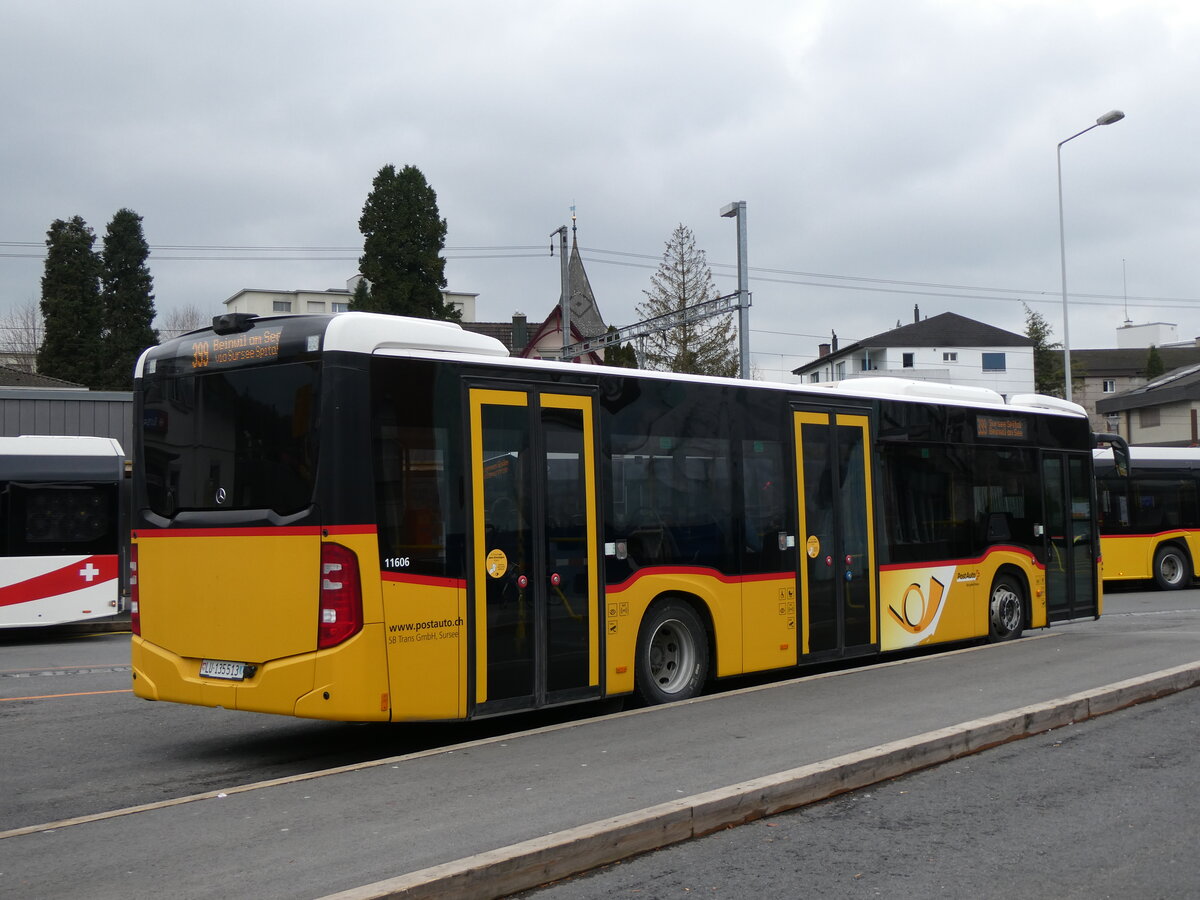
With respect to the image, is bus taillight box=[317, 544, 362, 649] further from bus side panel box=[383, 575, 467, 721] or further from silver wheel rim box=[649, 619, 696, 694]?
silver wheel rim box=[649, 619, 696, 694]

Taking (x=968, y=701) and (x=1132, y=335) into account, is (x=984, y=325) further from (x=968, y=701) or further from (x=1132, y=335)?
(x=968, y=701)

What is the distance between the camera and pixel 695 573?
1066cm

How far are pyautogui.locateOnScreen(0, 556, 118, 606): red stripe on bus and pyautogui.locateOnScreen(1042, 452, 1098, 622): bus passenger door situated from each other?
14.6 meters

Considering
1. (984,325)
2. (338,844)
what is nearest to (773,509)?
(338,844)

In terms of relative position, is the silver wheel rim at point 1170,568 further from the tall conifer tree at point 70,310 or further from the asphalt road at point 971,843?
the tall conifer tree at point 70,310

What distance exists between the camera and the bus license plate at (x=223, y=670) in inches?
328

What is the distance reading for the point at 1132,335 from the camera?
11838cm

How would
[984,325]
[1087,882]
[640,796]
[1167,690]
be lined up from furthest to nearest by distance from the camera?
[984,325], [1167,690], [640,796], [1087,882]

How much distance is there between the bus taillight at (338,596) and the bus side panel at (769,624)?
4.34 meters

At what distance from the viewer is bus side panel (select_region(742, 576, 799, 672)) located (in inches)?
441

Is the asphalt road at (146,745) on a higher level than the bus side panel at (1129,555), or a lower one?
lower

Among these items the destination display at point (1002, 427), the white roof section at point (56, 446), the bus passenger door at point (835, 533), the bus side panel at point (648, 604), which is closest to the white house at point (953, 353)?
the white roof section at point (56, 446)

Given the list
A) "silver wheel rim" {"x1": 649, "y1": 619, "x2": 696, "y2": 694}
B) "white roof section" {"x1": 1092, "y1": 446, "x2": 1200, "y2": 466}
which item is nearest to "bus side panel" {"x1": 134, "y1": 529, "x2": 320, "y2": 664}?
"silver wheel rim" {"x1": 649, "y1": 619, "x2": 696, "y2": 694}

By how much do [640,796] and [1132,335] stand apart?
12367cm
